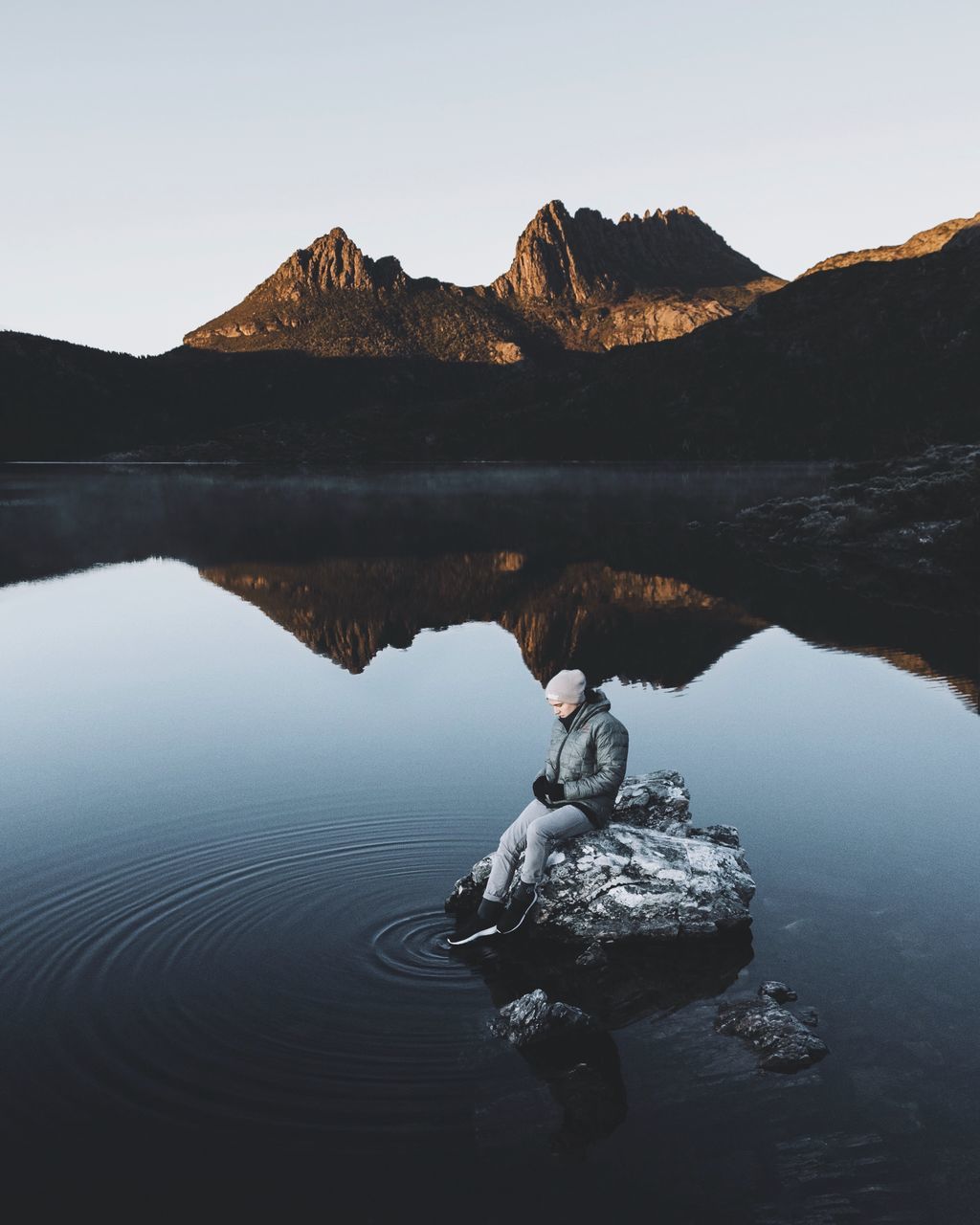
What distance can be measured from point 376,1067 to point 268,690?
16564 mm

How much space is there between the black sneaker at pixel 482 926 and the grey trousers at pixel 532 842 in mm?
86

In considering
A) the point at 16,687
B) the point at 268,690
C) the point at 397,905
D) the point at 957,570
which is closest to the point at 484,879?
the point at 397,905

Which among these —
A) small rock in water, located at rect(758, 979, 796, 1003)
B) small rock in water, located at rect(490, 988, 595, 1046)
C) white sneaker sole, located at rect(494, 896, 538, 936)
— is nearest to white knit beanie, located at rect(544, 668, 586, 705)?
white sneaker sole, located at rect(494, 896, 538, 936)

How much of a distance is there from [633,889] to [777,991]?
1980 millimetres

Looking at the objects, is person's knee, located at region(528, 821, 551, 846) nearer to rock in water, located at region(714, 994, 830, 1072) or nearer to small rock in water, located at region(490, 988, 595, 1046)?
small rock in water, located at region(490, 988, 595, 1046)

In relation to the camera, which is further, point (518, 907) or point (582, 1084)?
point (518, 907)

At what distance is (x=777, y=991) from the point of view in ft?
32.6

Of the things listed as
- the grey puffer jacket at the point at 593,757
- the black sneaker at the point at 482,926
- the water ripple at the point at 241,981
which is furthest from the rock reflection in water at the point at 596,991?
the grey puffer jacket at the point at 593,757

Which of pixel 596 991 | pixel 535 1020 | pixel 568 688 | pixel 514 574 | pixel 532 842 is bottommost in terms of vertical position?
pixel 514 574

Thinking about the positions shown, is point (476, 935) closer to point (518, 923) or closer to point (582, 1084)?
point (518, 923)

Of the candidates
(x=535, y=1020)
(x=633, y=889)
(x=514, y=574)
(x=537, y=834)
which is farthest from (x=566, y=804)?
(x=514, y=574)

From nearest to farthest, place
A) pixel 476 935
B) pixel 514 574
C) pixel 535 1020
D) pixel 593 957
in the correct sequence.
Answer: pixel 535 1020, pixel 593 957, pixel 476 935, pixel 514 574

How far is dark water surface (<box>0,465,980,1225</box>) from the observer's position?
7523mm

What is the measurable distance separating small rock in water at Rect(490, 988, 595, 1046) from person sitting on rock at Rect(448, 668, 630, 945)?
168cm
